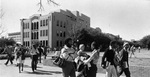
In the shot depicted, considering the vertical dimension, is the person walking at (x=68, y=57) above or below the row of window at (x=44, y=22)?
below

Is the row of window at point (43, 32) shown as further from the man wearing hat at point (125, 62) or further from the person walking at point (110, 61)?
the person walking at point (110, 61)

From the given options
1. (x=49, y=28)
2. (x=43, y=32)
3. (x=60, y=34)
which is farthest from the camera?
(x=60, y=34)

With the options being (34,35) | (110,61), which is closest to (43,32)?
(34,35)

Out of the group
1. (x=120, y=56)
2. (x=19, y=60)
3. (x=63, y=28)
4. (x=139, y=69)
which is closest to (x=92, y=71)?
(x=120, y=56)

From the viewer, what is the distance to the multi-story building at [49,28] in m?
48.8

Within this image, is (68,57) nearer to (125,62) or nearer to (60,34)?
(125,62)

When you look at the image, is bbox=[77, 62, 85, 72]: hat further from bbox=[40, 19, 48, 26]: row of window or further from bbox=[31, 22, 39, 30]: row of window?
bbox=[31, 22, 39, 30]: row of window

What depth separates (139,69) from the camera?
8.16 metres

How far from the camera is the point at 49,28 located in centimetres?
4900

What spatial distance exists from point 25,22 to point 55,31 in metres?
13.2

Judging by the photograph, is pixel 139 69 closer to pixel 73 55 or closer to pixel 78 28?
pixel 73 55

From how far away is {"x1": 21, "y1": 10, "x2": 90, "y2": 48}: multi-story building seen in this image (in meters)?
48.8

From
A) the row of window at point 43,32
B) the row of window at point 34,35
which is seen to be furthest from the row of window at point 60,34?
the row of window at point 34,35

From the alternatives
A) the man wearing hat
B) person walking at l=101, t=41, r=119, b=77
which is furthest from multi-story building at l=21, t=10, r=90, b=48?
person walking at l=101, t=41, r=119, b=77
